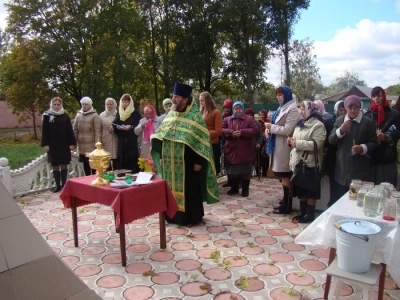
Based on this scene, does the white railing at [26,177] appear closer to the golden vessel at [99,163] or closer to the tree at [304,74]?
the golden vessel at [99,163]

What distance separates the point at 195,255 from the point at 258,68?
710 inches

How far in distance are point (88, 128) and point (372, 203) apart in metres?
4.85

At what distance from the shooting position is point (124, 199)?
126 inches

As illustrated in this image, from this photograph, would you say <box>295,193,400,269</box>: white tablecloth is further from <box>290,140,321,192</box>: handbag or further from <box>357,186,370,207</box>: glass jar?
<box>290,140,321,192</box>: handbag

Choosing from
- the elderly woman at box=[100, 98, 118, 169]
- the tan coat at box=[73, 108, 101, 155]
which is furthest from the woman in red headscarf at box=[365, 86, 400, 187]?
the tan coat at box=[73, 108, 101, 155]

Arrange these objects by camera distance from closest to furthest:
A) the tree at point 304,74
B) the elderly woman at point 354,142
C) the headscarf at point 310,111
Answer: the elderly woman at point 354,142 < the headscarf at point 310,111 < the tree at point 304,74

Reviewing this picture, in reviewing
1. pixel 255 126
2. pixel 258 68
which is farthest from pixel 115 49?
pixel 255 126

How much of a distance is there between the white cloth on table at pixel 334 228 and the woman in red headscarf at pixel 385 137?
4.65 feet

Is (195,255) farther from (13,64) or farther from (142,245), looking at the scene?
(13,64)

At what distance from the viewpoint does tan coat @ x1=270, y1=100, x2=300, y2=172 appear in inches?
177

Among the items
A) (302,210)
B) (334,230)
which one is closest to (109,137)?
(302,210)

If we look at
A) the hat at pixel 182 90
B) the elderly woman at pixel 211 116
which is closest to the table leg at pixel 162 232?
the hat at pixel 182 90

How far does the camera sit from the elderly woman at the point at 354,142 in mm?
3689

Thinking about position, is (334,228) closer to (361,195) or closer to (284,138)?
(361,195)
